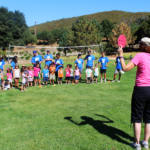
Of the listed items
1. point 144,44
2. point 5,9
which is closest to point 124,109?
point 144,44

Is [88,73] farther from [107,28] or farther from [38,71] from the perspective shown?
[107,28]

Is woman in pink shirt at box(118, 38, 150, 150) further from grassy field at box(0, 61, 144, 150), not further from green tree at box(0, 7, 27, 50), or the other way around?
green tree at box(0, 7, 27, 50)

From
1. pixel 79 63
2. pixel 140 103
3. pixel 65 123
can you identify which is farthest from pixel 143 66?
pixel 79 63

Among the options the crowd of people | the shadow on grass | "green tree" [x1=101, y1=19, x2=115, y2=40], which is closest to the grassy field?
the shadow on grass

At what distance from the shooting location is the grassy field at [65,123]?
352cm

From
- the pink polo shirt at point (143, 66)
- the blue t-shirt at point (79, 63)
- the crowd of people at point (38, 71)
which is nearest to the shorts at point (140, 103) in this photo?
the pink polo shirt at point (143, 66)

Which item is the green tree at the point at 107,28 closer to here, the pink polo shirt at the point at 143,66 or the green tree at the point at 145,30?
the green tree at the point at 145,30

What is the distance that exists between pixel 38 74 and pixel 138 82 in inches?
293

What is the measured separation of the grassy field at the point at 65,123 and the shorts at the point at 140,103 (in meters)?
0.71

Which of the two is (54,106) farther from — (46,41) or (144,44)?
(46,41)

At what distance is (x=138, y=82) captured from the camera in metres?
3.07

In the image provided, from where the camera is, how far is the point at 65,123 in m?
4.52

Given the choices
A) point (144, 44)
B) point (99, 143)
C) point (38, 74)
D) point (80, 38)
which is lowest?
point (99, 143)

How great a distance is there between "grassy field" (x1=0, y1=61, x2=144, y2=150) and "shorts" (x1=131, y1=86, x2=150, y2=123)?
27.8 inches
